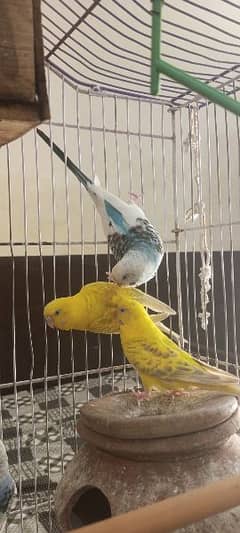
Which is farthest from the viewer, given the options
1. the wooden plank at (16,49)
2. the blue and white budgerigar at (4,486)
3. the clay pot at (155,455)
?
the blue and white budgerigar at (4,486)

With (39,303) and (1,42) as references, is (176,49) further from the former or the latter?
(39,303)

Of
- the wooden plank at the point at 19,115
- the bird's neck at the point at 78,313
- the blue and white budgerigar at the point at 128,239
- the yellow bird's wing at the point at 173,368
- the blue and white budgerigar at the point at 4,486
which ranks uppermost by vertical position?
the wooden plank at the point at 19,115

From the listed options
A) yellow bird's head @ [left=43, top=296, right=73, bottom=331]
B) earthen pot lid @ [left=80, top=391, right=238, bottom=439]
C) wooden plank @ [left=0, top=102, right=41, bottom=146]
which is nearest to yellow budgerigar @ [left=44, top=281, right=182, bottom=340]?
yellow bird's head @ [left=43, top=296, right=73, bottom=331]

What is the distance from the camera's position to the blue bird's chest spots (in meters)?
0.78

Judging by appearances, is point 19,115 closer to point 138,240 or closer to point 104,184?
point 138,240

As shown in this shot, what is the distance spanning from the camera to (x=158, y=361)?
693 millimetres

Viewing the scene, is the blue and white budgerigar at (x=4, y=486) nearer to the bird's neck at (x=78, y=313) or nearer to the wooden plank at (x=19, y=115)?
the bird's neck at (x=78, y=313)

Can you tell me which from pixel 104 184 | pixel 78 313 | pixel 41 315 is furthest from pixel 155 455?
pixel 41 315

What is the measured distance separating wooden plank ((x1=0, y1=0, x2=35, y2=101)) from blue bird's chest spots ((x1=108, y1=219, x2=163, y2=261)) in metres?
0.41

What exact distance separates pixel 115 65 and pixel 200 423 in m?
0.69

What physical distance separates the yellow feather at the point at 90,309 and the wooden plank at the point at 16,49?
41 cm

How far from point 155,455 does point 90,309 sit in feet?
0.75

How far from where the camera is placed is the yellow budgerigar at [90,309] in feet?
2.48

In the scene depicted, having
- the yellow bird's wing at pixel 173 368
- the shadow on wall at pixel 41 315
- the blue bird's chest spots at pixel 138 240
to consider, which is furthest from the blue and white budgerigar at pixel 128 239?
the shadow on wall at pixel 41 315
